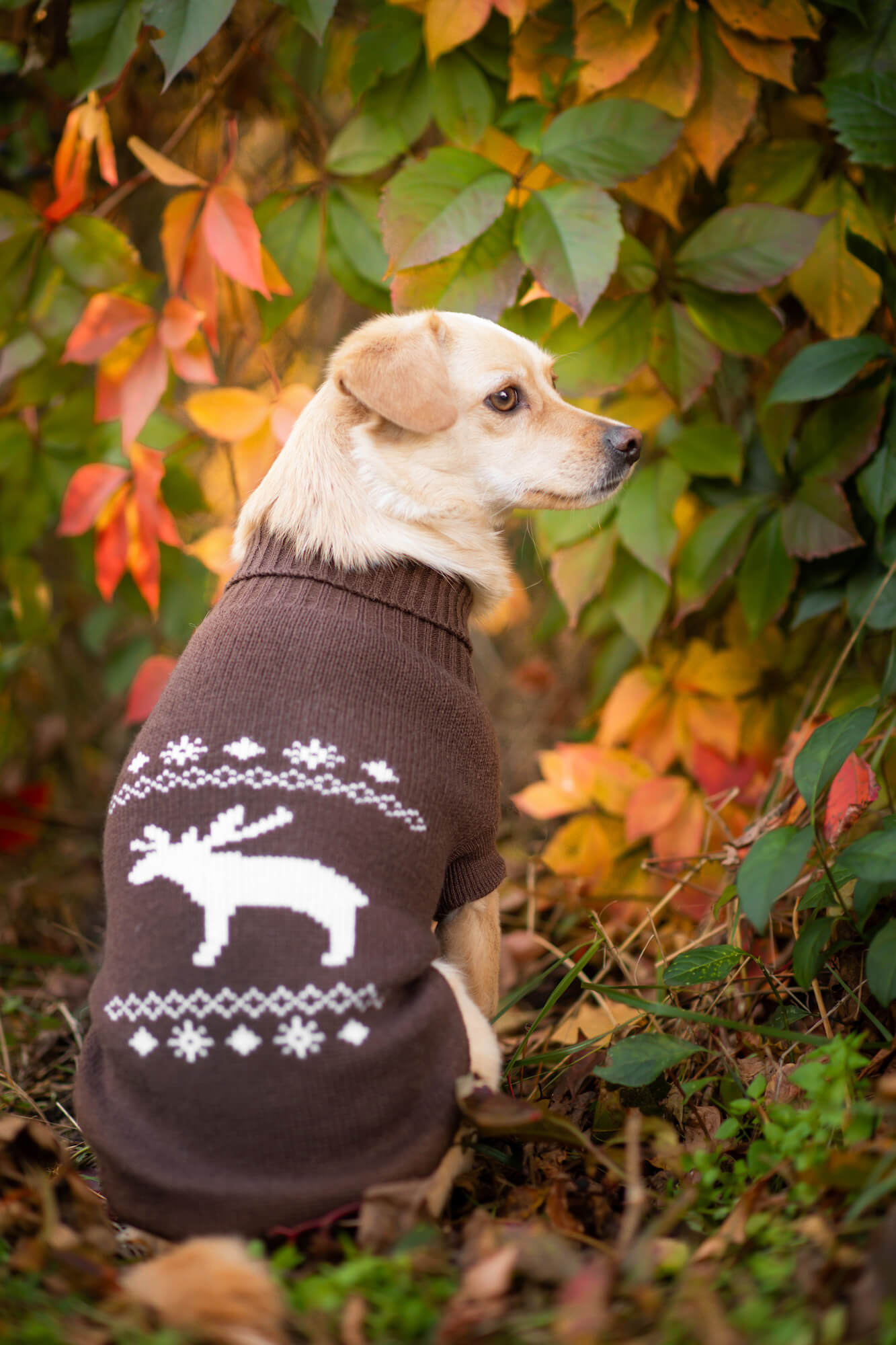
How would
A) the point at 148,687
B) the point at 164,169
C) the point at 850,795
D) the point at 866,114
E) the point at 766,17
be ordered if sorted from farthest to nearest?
the point at 148,687 < the point at 164,169 < the point at 766,17 < the point at 866,114 < the point at 850,795

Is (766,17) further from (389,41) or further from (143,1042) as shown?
(143,1042)

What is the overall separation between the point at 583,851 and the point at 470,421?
1329 millimetres

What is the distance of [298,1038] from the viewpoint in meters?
1.50

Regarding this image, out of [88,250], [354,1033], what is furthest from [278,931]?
[88,250]

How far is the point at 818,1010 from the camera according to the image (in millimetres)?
2061

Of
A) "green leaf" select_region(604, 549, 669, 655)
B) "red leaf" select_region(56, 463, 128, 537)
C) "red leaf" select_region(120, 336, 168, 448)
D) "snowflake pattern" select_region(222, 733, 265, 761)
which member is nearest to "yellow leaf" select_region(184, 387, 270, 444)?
"red leaf" select_region(120, 336, 168, 448)

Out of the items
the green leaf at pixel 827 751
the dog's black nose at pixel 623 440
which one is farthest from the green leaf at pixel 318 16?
the green leaf at pixel 827 751

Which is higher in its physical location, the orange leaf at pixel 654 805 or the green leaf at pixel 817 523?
the green leaf at pixel 817 523

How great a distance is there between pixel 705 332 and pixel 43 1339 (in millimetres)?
2327

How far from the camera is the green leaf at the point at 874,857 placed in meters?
1.70

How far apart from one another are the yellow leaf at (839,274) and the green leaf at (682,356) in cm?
26

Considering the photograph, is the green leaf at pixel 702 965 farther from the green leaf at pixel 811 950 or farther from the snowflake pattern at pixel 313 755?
the snowflake pattern at pixel 313 755

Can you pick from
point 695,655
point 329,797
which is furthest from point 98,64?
point 695,655

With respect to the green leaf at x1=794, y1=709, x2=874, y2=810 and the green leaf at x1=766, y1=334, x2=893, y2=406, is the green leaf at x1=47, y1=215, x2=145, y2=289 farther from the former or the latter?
the green leaf at x1=794, y1=709, x2=874, y2=810
